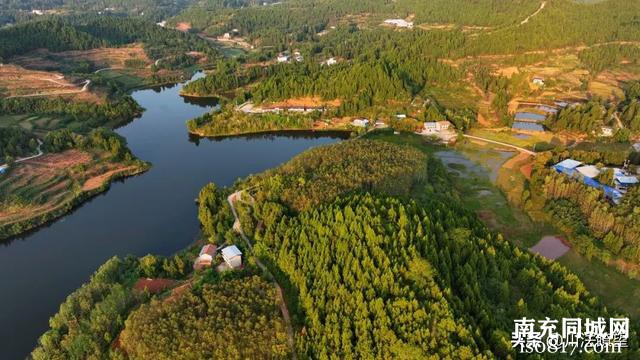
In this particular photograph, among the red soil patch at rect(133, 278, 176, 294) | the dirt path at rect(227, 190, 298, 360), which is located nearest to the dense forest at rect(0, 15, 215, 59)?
the dirt path at rect(227, 190, 298, 360)

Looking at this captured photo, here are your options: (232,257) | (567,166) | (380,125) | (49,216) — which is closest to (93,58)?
(49,216)

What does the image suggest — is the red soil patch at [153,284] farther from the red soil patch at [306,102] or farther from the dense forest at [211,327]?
the red soil patch at [306,102]

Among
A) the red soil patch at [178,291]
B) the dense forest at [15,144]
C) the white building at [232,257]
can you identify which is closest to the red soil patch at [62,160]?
the dense forest at [15,144]

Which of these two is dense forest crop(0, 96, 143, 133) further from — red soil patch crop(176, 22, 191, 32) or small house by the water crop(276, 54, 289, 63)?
red soil patch crop(176, 22, 191, 32)

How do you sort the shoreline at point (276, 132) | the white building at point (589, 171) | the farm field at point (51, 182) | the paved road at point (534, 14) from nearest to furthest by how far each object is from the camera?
the farm field at point (51, 182)
the white building at point (589, 171)
the shoreline at point (276, 132)
the paved road at point (534, 14)

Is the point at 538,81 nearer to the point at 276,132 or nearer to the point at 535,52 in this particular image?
the point at 535,52

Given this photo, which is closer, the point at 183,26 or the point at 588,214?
the point at 588,214
